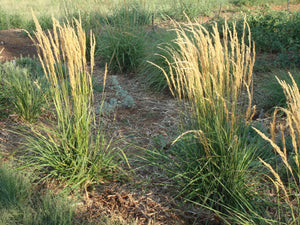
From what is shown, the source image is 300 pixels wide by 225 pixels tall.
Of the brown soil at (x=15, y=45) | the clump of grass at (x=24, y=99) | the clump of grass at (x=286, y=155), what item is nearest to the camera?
the clump of grass at (x=286, y=155)

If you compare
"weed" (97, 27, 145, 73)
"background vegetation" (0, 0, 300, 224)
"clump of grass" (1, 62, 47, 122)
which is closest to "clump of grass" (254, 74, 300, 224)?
"background vegetation" (0, 0, 300, 224)

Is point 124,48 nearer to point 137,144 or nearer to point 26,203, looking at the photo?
point 137,144

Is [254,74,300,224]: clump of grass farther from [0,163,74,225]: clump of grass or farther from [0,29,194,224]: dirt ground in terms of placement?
[0,163,74,225]: clump of grass

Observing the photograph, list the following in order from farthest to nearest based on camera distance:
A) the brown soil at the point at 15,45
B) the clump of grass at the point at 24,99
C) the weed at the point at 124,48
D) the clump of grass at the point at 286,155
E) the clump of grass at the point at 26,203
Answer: the brown soil at the point at 15,45 < the weed at the point at 124,48 < the clump of grass at the point at 24,99 < the clump of grass at the point at 26,203 < the clump of grass at the point at 286,155

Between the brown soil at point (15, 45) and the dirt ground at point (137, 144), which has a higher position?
the brown soil at point (15, 45)

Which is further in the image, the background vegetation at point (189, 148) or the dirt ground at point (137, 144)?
the dirt ground at point (137, 144)

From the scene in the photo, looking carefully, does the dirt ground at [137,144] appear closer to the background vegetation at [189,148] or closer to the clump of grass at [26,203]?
the background vegetation at [189,148]

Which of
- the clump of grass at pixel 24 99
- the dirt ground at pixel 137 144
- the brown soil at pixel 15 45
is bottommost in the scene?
the dirt ground at pixel 137 144

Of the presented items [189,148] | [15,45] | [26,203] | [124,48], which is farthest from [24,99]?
[15,45]

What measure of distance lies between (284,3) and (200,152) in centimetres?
1183

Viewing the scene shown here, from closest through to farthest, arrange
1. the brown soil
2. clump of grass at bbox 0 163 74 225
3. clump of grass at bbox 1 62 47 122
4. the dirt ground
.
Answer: clump of grass at bbox 0 163 74 225 < the dirt ground < clump of grass at bbox 1 62 47 122 < the brown soil

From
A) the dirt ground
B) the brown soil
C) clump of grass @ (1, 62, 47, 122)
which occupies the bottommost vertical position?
the dirt ground

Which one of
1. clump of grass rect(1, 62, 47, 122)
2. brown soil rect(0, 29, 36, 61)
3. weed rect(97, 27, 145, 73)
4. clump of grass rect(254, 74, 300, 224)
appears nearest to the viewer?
clump of grass rect(254, 74, 300, 224)

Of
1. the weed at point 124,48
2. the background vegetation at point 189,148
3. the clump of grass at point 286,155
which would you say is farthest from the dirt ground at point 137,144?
the clump of grass at point 286,155
